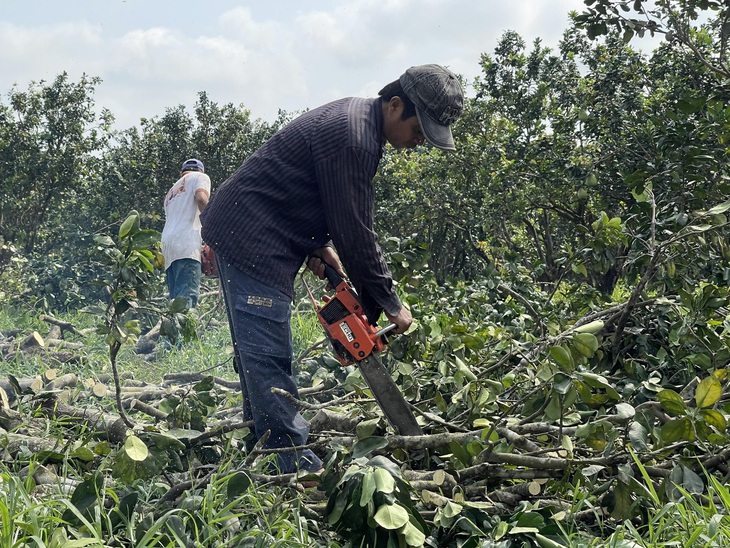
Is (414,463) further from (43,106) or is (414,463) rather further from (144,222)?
(43,106)

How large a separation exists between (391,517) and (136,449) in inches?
32.0

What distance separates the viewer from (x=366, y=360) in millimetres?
2645

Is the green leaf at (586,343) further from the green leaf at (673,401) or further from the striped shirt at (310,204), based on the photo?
the striped shirt at (310,204)

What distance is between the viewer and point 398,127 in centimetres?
269

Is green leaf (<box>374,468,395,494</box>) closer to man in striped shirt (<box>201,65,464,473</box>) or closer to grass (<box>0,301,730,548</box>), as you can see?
grass (<box>0,301,730,548</box>)

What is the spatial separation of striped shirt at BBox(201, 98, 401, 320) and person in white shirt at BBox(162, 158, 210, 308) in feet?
9.49

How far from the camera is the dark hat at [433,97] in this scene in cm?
261

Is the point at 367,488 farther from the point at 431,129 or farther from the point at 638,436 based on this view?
the point at 431,129

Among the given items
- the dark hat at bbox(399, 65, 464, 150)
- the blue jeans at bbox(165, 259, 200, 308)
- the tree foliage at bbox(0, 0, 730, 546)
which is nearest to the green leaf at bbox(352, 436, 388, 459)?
the tree foliage at bbox(0, 0, 730, 546)

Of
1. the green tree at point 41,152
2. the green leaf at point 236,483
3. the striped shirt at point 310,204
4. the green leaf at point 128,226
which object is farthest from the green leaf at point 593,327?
the green tree at point 41,152

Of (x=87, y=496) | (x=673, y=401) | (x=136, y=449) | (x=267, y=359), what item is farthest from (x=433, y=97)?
(x=87, y=496)

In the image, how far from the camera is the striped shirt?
2.55m

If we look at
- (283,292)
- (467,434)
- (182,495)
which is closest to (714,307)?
(467,434)

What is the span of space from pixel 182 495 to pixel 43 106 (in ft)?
32.6
